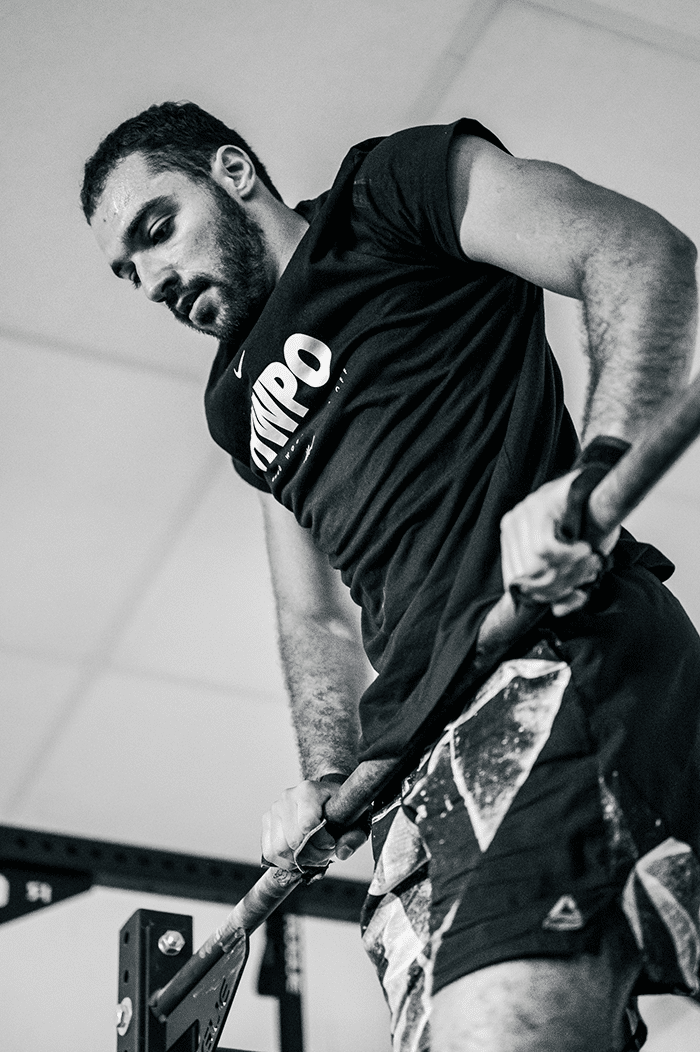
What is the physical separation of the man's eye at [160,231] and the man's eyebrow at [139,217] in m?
0.02

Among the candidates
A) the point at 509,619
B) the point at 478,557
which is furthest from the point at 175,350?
the point at 509,619

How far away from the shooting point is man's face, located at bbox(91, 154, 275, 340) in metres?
1.44

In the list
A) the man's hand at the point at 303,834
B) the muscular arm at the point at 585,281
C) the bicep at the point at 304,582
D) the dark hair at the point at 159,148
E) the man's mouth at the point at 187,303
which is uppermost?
the muscular arm at the point at 585,281

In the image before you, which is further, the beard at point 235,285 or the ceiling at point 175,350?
the ceiling at point 175,350

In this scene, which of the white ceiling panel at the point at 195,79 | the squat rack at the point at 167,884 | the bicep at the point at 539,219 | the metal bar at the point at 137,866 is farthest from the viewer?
the metal bar at the point at 137,866

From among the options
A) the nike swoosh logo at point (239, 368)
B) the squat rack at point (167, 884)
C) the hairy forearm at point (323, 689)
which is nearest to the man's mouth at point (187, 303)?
the nike swoosh logo at point (239, 368)

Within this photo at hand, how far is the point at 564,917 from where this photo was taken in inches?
34.8

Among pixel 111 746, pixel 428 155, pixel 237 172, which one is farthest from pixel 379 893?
pixel 111 746

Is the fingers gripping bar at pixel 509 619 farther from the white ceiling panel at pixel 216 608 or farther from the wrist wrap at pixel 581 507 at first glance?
the white ceiling panel at pixel 216 608

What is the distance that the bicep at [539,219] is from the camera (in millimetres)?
1043

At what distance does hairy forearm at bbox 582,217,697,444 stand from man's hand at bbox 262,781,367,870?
19.0 inches

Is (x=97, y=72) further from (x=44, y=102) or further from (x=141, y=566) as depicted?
(x=141, y=566)

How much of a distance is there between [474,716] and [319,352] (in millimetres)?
404

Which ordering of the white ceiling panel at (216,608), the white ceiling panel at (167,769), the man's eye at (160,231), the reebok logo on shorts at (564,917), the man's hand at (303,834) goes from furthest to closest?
1. the white ceiling panel at (167,769)
2. the white ceiling panel at (216,608)
3. the man's eye at (160,231)
4. the man's hand at (303,834)
5. the reebok logo on shorts at (564,917)
